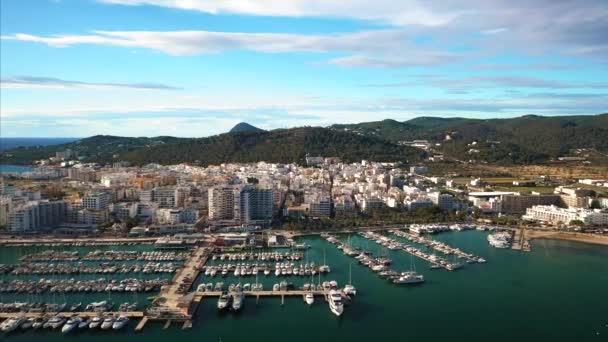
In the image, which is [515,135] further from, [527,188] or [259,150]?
[527,188]

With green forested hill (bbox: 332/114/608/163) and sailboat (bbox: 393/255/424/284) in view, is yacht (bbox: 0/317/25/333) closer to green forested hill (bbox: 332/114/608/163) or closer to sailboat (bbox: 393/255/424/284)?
sailboat (bbox: 393/255/424/284)

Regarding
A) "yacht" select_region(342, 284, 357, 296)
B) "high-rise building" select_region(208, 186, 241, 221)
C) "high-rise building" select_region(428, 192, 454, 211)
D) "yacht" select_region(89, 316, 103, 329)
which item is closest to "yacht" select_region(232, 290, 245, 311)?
"yacht" select_region(342, 284, 357, 296)

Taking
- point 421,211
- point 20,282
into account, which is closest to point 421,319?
point 20,282

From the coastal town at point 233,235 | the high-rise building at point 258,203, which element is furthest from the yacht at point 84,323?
the high-rise building at point 258,203

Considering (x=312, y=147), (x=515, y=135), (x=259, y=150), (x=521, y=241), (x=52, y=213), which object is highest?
(x=515, y=135)

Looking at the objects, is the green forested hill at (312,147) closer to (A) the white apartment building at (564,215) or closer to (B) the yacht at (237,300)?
(A) the white apartment building at (564,215)

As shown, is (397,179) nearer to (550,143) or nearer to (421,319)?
(421,319)

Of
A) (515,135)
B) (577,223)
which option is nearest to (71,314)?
(577,223)
